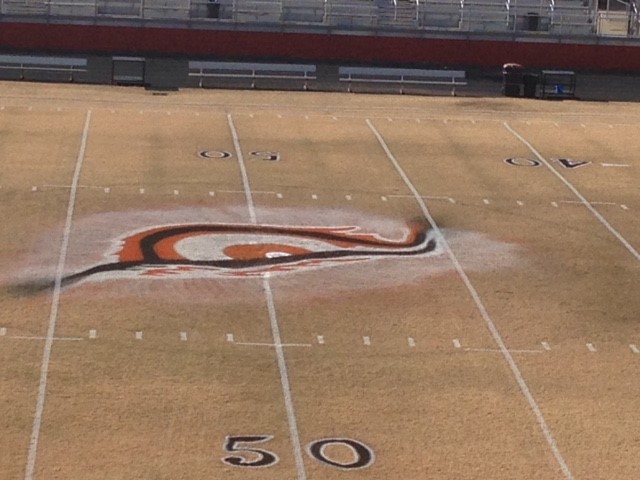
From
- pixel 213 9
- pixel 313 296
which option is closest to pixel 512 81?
pixel 213 9

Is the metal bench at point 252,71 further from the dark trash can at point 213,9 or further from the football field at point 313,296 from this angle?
the football field at point 313,296

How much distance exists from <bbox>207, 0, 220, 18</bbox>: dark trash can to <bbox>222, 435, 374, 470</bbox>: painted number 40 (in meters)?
30.6

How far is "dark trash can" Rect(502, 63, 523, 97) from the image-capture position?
152 ft

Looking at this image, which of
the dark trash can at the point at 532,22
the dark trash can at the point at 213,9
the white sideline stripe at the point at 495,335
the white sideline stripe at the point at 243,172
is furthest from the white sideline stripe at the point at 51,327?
the dark trash can at the point at 532,22

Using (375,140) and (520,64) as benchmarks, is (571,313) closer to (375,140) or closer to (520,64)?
(375,140)

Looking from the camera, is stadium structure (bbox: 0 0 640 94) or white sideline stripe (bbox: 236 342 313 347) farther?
stadium structure (bbox: 0 0 640 94)

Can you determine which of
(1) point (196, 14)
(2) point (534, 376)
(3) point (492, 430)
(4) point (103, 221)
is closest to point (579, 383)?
(2) point (534, 376)

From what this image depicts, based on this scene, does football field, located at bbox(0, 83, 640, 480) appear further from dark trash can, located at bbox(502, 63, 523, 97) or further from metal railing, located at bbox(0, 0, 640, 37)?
metal railing, located at bbox(0, 0, 640, 37)

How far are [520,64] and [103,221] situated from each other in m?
23.0

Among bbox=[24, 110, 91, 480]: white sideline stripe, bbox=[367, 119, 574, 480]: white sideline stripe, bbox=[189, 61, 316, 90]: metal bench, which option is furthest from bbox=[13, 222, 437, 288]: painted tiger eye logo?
bbox=[189, 61, 316, 90]: metal bench

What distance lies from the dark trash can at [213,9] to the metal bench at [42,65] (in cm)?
488

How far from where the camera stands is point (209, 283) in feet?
84.6

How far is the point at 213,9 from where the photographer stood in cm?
4869

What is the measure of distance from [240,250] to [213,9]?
22.4 metres
